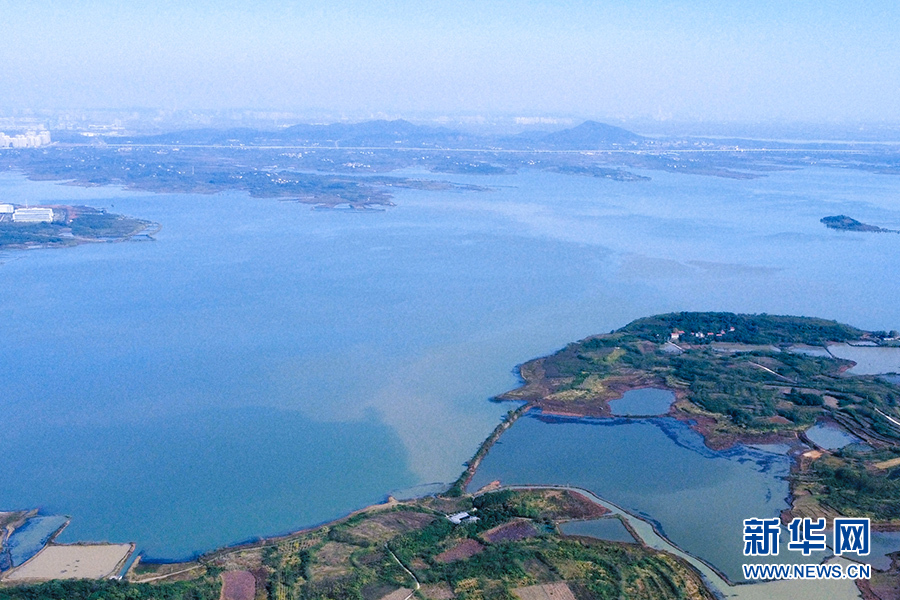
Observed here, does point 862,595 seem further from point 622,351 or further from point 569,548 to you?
point 622,351

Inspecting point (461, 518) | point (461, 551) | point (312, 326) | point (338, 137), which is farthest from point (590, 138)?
point (461, 551)

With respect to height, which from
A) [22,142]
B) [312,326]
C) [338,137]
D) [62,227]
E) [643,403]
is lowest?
[643,403]

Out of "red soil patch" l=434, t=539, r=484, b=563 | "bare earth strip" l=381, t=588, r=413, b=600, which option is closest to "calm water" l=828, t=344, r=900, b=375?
"red soil patch" l=434, t=539, r=484, b=563

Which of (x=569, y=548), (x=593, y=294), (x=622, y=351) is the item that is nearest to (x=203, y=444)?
(x=569, y=548)

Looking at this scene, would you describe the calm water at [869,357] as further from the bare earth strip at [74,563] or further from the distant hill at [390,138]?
the distant hill at [390,138]

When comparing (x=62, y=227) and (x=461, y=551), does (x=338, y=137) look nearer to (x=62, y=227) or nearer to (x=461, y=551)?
(x=62, y=227)

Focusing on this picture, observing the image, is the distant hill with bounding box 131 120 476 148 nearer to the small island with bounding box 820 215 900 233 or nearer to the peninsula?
the small island with bounding box 820 215 900 233

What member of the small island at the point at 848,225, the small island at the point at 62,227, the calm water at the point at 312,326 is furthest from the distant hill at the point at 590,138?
the small island at the point at 62,227
